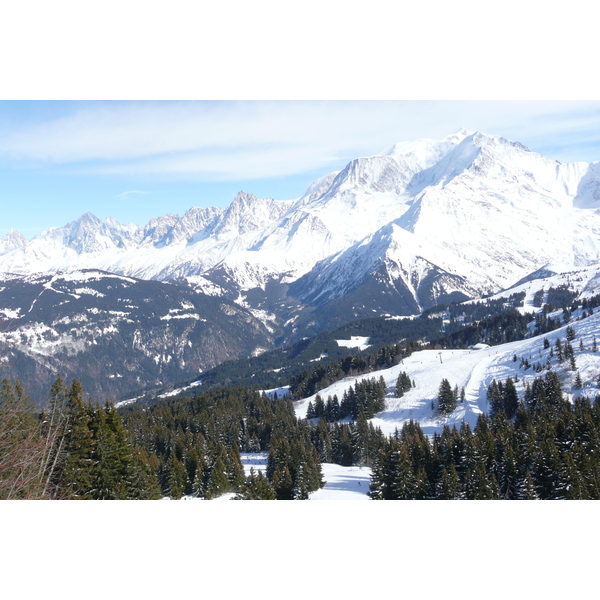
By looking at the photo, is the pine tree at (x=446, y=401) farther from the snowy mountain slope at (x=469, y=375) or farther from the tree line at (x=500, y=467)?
the tree line at (x=500, y=467)

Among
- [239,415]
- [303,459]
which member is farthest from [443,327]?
[303,459]

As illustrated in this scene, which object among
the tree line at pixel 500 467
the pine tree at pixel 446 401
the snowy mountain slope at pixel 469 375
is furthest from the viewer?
the pine tree at pixel 446 401

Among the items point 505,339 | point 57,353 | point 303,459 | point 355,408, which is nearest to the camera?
point 303,459

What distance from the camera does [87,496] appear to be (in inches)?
591

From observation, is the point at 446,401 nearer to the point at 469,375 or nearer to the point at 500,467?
the point at 469,375

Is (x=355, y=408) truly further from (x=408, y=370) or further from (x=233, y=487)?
(x=233, y=487)

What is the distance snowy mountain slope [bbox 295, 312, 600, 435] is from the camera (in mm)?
64562

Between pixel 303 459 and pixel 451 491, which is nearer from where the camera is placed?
pixel 451 491

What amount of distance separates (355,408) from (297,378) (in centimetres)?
3189

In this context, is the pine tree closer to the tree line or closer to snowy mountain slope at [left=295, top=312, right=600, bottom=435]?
snowy mountain slope at [left=295, top=312, right=600, bottom=435]

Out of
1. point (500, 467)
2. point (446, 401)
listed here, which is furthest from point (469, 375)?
point (500, 467)

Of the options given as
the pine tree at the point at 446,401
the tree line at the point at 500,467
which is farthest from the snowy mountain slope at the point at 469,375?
the tree line at the point at 500,467

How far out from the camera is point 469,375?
7944 cm

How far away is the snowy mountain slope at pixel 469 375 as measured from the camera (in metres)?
64.6
